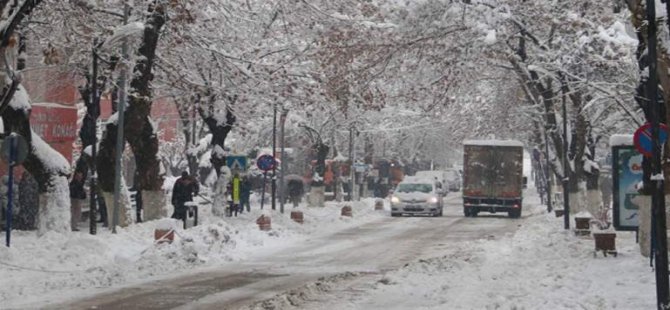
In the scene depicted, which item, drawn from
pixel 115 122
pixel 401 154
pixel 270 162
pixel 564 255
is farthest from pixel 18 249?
pixel 401 154

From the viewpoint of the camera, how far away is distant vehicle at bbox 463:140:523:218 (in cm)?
4000

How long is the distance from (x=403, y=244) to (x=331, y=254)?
3561mm

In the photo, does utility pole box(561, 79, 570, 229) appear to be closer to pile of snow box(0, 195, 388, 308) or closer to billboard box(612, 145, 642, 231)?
billboard box(612, 145, 642, 231)

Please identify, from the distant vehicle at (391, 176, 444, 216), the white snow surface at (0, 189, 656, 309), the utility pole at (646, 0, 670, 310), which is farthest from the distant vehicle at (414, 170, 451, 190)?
the utility pole at (646, 0, 670, 310)

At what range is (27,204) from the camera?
23875 millimetres

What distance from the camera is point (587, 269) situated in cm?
1552

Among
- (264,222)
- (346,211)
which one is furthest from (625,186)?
(346,211)

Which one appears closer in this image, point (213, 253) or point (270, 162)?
point (213, 253)

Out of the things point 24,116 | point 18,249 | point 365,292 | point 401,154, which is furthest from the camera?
point 401,154

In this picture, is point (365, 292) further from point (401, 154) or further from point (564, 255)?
point (401, 154)

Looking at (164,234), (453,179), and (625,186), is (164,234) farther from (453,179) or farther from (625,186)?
(453,179)

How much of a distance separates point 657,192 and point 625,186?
8.72 meters

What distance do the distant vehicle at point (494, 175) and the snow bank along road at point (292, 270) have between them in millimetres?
9412

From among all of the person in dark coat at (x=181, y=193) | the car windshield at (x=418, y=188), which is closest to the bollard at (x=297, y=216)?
the person in dark coat at (x=181, y=193)
